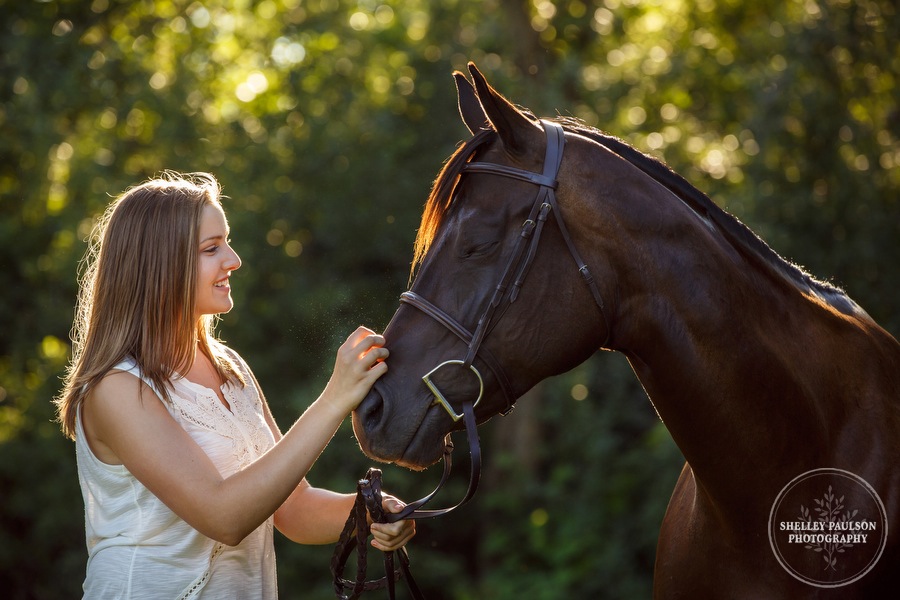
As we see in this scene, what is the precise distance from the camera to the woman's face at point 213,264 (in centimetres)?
245

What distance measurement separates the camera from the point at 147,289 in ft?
7.80

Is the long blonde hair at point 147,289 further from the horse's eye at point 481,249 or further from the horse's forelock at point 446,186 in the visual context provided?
the horse's eye at point 481,249

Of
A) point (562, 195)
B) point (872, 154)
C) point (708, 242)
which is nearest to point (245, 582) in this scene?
point (562, 195)

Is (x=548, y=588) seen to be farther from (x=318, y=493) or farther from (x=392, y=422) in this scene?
(x=392, y=422)

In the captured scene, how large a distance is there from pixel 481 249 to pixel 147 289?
94 centimetres

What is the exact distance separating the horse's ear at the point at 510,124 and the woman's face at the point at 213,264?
85cm

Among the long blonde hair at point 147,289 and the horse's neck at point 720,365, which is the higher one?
the long blonde hair at point 147,289

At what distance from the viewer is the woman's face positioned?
245 cm

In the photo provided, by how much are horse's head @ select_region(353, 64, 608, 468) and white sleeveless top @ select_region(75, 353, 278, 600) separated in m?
0.50

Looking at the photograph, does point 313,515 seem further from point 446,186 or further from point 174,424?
point 446,186

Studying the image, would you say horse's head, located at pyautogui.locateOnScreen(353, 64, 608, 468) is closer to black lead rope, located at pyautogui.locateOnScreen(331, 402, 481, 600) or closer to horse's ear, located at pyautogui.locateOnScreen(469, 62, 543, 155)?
horse's ear, located at pyautogui.locateOnScreen(469, 62, 543, 155)

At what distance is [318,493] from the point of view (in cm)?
274

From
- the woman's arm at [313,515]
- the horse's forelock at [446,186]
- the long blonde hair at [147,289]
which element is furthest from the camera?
the woman's arm at [313,515]

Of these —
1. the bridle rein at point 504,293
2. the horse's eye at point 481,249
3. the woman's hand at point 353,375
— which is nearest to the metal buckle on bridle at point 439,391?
the bridle rein at point 504,293
